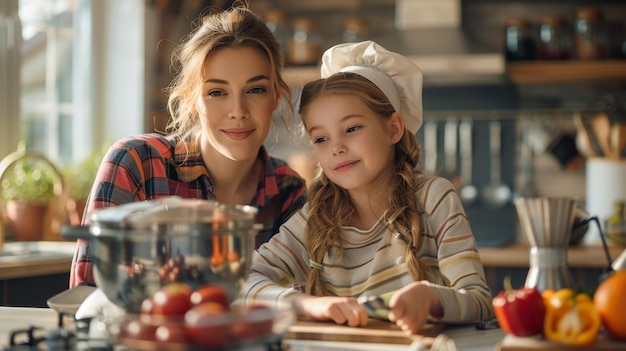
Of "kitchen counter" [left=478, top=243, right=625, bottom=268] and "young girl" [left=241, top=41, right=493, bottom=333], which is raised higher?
"young girl" [left=241, top=41, right=493, bottom=333]

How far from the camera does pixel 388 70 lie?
5.54 ft

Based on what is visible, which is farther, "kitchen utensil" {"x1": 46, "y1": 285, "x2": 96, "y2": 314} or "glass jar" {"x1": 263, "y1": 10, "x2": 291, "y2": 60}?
"glass jar" {"x1": 263, "y1": 10, "x2": 291, "y2": 60}

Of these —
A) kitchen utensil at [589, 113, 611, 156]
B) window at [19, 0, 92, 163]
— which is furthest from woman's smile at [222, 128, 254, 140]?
kitchen utensil at [589, 113, 611, 156]

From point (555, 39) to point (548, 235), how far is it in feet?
9.76

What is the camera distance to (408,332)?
46.1 inches

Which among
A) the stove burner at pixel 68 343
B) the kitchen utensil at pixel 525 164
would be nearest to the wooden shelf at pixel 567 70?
the kitchen utensil at pixel 525 164

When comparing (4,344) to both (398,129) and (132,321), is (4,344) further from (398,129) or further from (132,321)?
(398,129)

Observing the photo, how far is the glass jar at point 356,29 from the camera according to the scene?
4.09 metres

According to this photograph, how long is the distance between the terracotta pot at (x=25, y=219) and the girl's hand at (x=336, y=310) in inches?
73.6

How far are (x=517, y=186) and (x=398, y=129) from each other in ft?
8.32

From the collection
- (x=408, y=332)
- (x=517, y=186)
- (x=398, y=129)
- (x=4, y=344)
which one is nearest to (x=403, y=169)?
(x=398, y=129)

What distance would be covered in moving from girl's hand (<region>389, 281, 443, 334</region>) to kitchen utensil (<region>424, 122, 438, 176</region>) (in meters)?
2.97

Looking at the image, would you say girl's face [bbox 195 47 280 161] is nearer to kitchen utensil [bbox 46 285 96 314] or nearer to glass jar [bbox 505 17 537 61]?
kitchen utensil [bbox 46 285 96 314]

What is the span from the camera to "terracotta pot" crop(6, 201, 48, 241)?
9.56 ft
